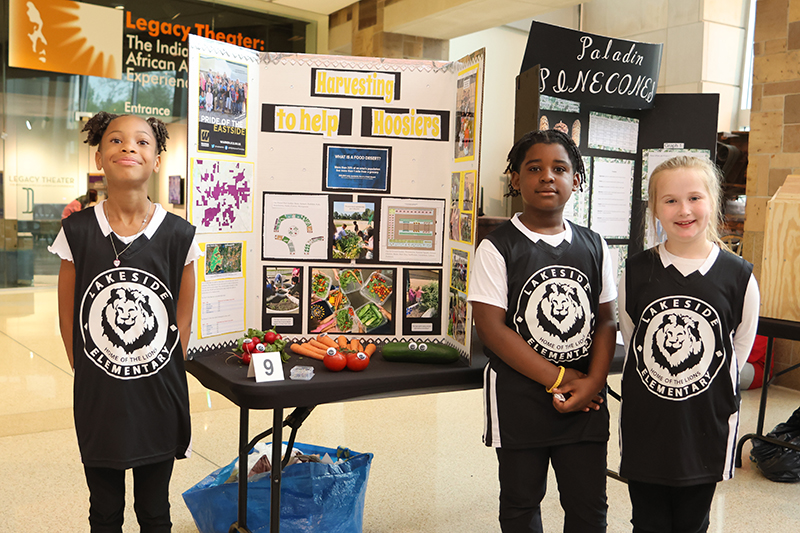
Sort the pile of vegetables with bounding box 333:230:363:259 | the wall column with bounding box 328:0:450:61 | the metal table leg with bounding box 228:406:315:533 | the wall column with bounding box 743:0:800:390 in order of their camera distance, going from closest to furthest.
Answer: the metal table leg with bounding box 228:406:315:533 → the pile of vegetables with bounding box 333:230:363:259 → the wall column with bounding box 743:0:800:390 → the wall column with bounding box 328:0:450:61

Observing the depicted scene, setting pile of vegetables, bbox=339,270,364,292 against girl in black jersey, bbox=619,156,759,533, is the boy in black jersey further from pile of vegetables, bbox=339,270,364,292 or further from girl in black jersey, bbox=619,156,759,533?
pile of vegetables, bbox=339,270,364,292

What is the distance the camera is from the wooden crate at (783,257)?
115 inches

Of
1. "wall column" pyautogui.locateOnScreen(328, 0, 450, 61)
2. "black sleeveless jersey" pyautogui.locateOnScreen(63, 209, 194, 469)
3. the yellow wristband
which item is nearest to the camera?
"black sleeveless jersey" pyautogui.locateOnScreen(63, 209, 194, 469)

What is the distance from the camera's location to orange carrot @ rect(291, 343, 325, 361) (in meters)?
2.26

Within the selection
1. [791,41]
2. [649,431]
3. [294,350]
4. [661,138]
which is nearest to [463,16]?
[791,41]

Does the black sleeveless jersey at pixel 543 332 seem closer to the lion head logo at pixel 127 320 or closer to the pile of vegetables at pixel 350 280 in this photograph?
the pile of vegetables at pixel 350 280

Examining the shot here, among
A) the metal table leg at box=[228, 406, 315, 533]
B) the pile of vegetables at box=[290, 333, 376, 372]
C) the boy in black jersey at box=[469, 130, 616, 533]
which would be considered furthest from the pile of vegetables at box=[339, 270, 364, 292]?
the boy in black jersey at box=[469, 130, 616, 533]

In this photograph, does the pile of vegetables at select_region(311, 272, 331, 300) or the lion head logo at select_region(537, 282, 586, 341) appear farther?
the pile of vegetables at select_region(311, 272, 331, 300)

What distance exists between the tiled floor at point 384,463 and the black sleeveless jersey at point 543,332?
965 millimetres

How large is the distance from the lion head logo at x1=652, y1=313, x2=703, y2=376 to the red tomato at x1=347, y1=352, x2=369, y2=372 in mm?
863

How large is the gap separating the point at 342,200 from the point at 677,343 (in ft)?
3.98

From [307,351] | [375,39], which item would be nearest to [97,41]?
[375,39]

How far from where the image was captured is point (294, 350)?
2.34m

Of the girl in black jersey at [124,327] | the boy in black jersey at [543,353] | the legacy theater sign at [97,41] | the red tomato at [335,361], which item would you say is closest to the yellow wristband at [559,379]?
the boy in black jersey at [543,353]
